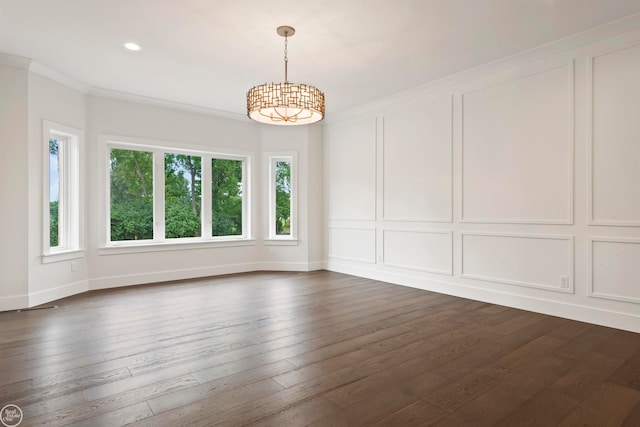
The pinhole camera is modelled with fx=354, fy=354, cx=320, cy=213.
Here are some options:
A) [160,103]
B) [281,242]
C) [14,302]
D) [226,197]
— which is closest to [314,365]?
[14,302]

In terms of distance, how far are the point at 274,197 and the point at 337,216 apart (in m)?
1.26

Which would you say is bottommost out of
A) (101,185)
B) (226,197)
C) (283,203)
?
(283,203)

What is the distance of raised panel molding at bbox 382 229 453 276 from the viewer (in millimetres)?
4824

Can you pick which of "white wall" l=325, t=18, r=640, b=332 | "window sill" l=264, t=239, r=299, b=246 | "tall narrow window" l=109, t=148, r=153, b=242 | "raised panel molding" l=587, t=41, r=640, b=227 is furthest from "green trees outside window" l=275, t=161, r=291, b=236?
"raised panel molding" l=587, t=41, r=640, b=227

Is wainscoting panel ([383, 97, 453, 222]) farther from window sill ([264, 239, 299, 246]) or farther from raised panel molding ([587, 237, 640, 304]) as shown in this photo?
window sill ([264, 239, 299, 246])

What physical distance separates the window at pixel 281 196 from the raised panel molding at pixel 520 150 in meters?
3.21

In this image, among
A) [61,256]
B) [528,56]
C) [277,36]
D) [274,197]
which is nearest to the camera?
[277,36]

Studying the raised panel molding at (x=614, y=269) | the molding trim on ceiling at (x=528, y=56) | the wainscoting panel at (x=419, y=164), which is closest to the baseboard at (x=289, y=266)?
the wainscoting panel at (x=419, y=164)

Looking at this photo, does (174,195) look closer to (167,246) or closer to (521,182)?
(167,246)

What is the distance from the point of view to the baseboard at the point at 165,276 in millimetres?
5180

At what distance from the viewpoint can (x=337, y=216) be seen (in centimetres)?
654

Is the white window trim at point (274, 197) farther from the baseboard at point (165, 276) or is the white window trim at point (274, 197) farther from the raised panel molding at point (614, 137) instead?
the raised panel molding at point (614, 137)

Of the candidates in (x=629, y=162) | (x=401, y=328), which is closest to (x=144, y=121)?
(x=401, y=328)

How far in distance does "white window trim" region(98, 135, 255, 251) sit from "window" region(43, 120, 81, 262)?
345 mm
